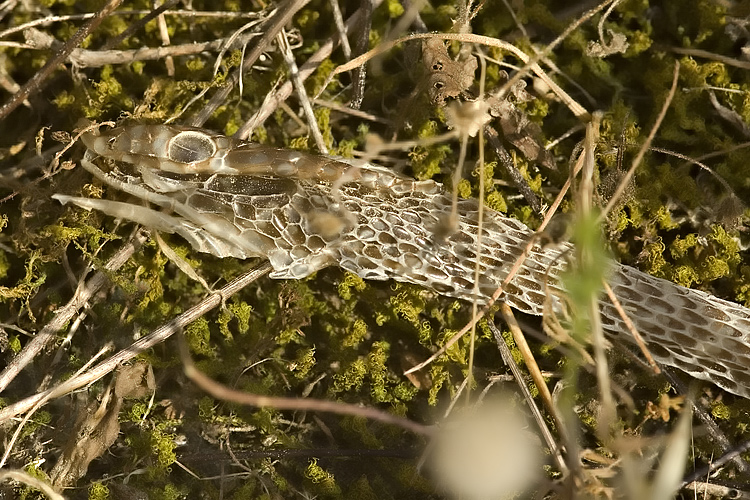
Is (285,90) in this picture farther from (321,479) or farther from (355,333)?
(321,479)

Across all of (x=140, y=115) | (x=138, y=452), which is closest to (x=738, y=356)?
(x=138, y=452)

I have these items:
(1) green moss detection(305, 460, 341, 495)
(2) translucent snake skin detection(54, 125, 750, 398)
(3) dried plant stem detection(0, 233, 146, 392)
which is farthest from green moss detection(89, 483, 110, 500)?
(2) translucent snake skin detection(54, 125, 750, 398)

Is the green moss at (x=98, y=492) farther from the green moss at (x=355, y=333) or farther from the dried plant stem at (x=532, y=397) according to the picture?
the dried plant stem at (x=532, y=397)

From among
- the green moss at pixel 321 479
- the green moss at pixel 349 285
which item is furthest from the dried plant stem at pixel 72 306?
the green moss at pixel 321 479

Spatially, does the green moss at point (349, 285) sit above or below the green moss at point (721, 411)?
above

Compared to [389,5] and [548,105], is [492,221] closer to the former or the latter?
[548,105]

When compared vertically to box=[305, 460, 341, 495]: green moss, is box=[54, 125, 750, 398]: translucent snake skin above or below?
above

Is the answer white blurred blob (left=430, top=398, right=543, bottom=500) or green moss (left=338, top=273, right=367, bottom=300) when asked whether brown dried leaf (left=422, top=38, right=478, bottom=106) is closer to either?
green moss (left=338, top=273, right=367, bottom=300)

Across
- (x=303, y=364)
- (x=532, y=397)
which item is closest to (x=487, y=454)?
(x=532, y=397)
